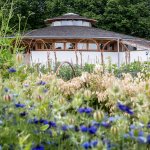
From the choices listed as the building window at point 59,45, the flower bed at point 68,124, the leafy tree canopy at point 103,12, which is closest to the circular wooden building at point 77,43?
the building window at point 59,45

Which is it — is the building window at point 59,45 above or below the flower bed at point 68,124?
below

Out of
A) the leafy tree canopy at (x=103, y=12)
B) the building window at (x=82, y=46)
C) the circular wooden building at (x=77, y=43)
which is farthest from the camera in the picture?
the leafy tree canopy at (x=103, y=12)

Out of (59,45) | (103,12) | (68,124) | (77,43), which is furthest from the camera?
(103,12)

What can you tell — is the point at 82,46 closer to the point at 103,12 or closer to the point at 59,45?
the point at 59,45

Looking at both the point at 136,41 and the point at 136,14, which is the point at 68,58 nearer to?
the point at 136,41

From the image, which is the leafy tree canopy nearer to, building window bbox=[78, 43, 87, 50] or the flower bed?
building window bbox=[78, 43, 87, 50]

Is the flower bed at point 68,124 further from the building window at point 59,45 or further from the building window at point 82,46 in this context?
the building window at point 59,45

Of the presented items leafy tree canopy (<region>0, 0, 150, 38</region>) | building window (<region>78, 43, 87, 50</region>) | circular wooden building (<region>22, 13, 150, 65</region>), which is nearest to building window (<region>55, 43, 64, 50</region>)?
circular wooden building (<region>22, 13, 150, 65</region>)

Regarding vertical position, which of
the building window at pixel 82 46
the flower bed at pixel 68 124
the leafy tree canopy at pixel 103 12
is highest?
the leafy tree canopy at pixel 103 12

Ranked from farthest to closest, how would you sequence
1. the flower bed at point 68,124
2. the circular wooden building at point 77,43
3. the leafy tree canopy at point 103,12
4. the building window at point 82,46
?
the leafy tree canopy at point 103,12, the building window at point 82,46, the circular wooden building at point 77,43, the flower bed at point 68,124

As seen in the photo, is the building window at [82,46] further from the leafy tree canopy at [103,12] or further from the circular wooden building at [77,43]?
the leafy tree canopy at [103,12]

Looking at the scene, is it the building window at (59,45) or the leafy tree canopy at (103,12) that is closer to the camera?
the building window at (59,45)

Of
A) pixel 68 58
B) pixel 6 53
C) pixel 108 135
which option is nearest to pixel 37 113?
pixel 108 135

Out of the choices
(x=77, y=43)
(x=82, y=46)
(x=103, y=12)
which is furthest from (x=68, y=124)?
(x=103, y=12)
